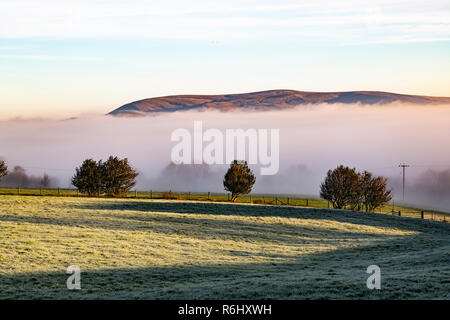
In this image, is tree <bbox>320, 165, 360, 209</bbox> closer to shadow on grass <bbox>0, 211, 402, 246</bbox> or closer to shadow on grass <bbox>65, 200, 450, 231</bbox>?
shadow on grass <bbox>65, 200, 450, 231</bbox>

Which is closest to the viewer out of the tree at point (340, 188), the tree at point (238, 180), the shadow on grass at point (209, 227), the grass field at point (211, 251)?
the grass field at point (211, 251)

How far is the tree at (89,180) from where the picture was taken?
106 m

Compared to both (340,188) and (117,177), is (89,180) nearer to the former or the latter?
(117,177)

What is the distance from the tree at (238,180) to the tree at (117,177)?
21.2 meters

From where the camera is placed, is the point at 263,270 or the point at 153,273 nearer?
the point at 153,273

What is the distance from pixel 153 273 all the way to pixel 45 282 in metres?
5.25

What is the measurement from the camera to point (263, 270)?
30.8m

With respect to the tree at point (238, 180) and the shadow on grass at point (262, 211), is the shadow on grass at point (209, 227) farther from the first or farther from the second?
the tree at point (238, 180)

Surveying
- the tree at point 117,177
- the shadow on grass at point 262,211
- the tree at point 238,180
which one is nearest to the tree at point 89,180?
the tree at point 117,177

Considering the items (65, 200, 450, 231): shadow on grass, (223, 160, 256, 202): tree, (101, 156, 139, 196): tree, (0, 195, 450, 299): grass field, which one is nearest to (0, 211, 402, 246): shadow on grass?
(0, 195, 450, 299): grass field

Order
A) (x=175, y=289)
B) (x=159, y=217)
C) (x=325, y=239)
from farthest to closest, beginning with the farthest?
(x=159, y=217) < (x=325, y=239) < (x=175, y=289)

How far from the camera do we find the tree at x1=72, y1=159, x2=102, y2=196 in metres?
106
